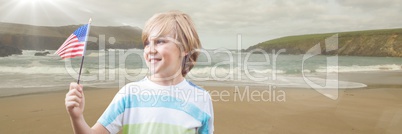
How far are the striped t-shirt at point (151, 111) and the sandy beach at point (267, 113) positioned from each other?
3387mm

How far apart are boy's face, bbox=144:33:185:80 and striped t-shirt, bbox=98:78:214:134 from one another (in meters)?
0.07

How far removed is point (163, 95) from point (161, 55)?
22cm

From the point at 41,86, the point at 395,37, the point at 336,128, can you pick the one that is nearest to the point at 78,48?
the point at 336,128

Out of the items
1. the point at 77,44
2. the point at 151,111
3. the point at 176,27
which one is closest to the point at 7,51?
the point at 77,44

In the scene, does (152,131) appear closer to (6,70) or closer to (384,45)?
(6,70)

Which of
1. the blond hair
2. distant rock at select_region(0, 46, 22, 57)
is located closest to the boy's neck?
the blond hair

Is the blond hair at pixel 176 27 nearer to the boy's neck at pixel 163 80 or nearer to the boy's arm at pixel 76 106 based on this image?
the boy's neck at pixel 163 80

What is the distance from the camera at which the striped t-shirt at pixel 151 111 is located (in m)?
1.55

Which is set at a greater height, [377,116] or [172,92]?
[172,92]

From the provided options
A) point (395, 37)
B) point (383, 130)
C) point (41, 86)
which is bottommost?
point (383, 130)

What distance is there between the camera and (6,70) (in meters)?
12.9

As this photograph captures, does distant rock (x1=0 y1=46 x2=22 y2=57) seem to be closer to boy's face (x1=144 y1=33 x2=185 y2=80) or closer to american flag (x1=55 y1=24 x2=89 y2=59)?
american flag (x1=55 y1=24 x2=89 y2=59)

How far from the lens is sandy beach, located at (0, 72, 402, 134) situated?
204 inches

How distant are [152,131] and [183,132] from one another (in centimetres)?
17
